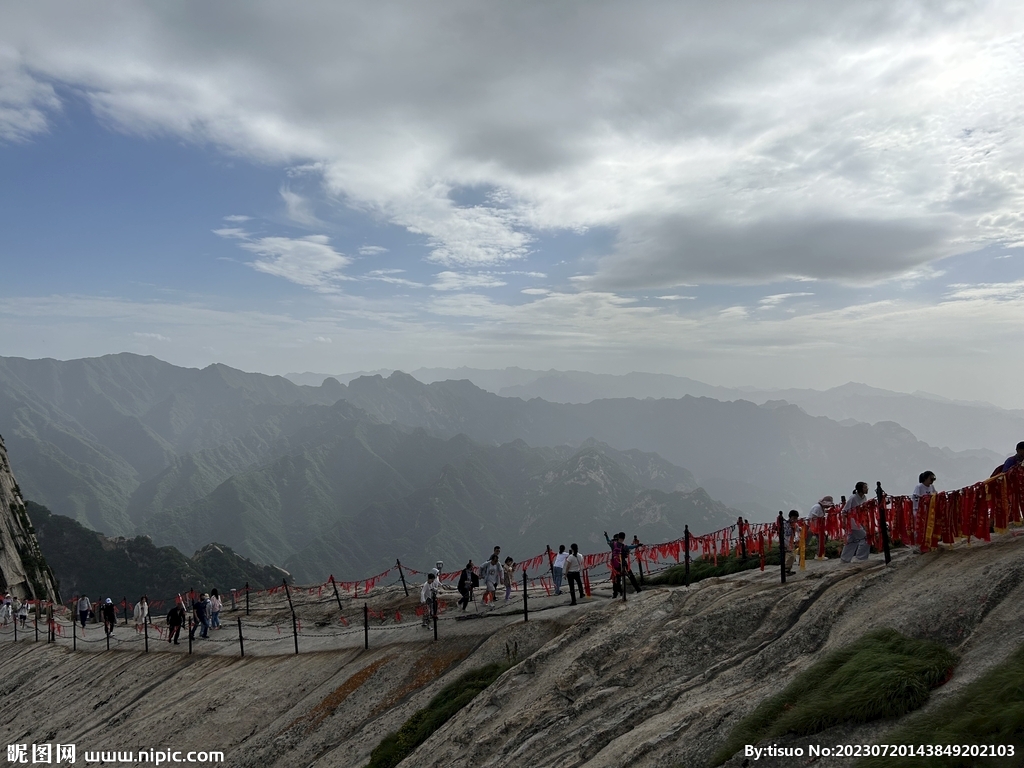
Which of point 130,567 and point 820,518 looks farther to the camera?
point 130,567

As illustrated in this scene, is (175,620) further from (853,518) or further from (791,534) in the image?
(853,518)

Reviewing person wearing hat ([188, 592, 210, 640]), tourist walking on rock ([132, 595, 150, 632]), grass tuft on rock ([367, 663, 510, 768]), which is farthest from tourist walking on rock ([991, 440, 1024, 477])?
tourist walking on rock ([132, 595, 150, 632])

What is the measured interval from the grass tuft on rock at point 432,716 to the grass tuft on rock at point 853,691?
27.5 feet

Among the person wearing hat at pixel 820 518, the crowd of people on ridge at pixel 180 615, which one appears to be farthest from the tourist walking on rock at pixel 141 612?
the person wearing hat at pixel 820 518

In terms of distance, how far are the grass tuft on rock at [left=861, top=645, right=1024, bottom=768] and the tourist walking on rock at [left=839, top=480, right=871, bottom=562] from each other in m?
8.03

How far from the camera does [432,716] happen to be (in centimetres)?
1498

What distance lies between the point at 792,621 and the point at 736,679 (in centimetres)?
240

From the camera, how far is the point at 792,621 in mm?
12344

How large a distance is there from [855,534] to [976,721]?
949 centimetres

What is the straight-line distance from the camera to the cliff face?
5995 cm

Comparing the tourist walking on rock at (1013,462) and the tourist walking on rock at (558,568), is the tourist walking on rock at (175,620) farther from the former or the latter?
the tourist walking on rock at (1013,462)

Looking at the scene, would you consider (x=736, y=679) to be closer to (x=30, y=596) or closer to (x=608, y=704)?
(x=608, y=704)

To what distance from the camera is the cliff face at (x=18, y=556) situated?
59947mm

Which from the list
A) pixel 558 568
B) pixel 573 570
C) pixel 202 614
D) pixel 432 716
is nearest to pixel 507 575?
pixel 558 568
